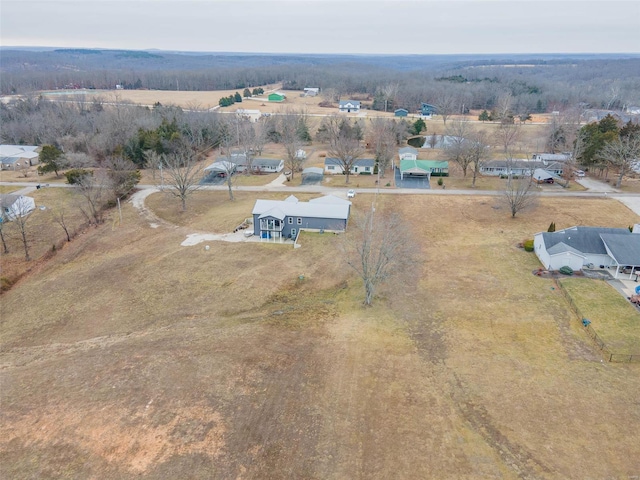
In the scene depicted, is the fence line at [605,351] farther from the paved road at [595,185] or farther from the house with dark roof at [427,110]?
the house with dark roof at [427,110]

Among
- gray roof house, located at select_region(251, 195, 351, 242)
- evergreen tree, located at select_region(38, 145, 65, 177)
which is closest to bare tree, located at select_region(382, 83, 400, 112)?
evergreen tree, located at select_region(38, 145, 65, 177)

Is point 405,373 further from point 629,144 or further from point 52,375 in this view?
point 629,144

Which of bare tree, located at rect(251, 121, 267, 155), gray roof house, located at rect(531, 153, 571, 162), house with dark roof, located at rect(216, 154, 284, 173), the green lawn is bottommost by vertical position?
the green lawn

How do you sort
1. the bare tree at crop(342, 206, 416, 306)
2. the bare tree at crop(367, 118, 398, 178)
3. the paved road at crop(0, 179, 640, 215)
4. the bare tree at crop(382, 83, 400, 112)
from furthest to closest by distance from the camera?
the bare tree at crop(382, 83, 400, 112) → the bare tree at crop(367, 118, 398, 178) → the paved road at crop(0, 179, 640, 215) → the bare tree at crop(342, 206, 416, 306)

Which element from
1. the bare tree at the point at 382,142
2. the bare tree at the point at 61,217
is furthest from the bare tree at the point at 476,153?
the bare tree at the point at 61,217

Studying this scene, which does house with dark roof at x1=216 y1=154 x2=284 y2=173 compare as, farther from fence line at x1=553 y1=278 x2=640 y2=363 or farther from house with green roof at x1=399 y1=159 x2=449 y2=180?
fence line at x1=553 y1=278 x2=640 y2=363

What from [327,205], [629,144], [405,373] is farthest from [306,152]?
[405,373]

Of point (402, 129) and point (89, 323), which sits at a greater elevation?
point (402, 129)

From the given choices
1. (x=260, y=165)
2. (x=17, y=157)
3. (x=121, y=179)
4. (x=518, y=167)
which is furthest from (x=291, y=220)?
(x=17, y=157)
